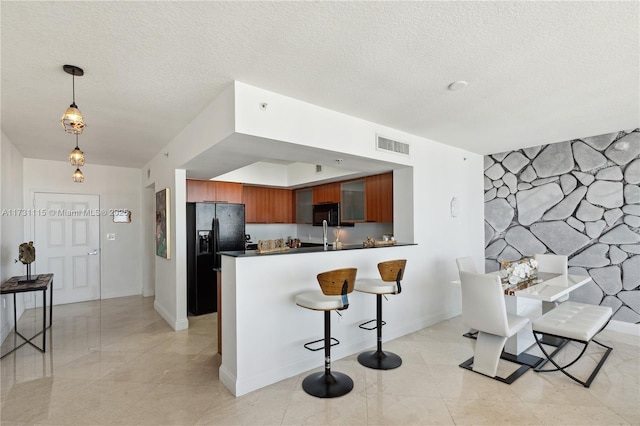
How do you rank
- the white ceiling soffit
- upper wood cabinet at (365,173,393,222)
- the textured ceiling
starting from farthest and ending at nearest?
1. upper wood cabinet at (365,173,393,222)
2. the white ceiling soffit
3. the textured ceiling

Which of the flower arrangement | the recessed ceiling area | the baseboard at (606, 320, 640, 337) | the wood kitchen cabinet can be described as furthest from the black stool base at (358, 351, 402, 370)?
the wood kitchen cabinet

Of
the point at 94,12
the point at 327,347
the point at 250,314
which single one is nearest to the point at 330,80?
the point at 94,12

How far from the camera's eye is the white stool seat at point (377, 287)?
10.3 feet

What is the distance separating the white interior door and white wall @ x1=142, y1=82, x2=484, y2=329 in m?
1.45

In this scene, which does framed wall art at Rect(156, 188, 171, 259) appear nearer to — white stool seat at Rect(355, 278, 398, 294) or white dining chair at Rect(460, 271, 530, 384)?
white stool seat at Rect(355, 278, 398, 294)

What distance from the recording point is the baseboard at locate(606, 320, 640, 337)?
4094 millimetres

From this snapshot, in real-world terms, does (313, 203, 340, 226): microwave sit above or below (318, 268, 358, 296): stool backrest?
above

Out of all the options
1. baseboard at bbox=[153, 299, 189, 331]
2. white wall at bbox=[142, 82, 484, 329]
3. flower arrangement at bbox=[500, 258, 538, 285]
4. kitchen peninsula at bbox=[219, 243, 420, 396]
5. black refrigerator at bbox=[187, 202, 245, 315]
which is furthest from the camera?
black refrigerator at bbox=[187, 202, 245, 315]

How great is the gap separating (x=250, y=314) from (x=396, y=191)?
2737 millimetres

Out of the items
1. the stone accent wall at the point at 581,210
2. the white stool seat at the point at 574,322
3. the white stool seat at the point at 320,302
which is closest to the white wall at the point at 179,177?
the white stool seat at the point at 320,302

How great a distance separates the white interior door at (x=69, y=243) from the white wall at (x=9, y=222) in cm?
47

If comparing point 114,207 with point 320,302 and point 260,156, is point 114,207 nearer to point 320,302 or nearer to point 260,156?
point 260,156

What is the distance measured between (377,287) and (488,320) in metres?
1.02

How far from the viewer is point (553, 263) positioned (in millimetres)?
4191
